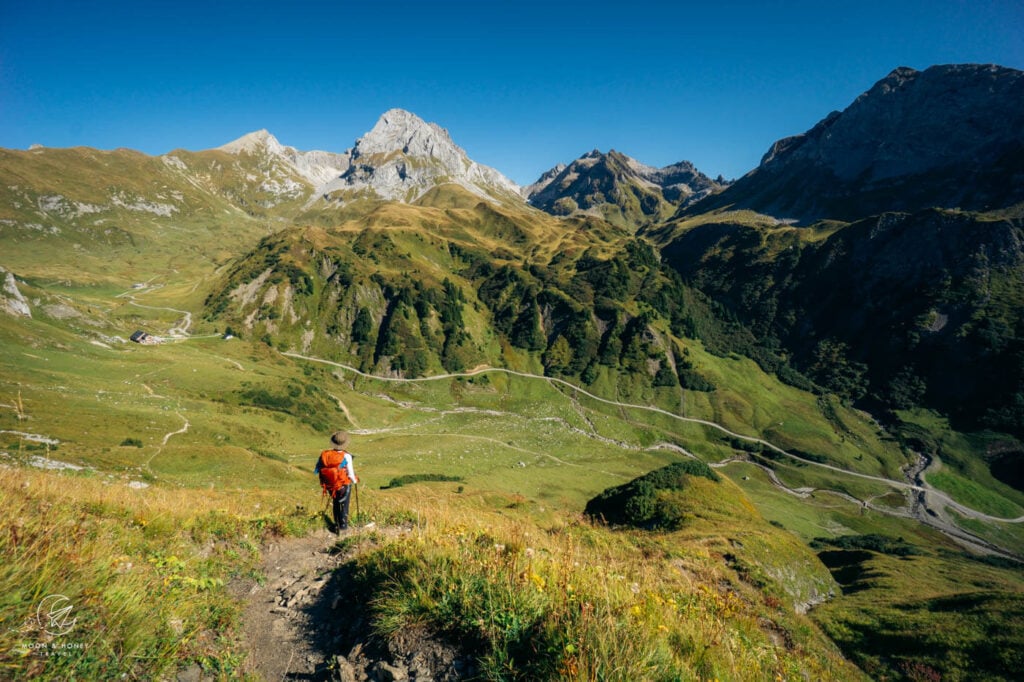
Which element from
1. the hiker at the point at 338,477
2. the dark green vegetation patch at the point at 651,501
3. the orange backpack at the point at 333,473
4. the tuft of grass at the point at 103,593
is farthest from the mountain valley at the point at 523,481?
the orange backpack at the point at 333,473

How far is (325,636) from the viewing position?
22.3 ft

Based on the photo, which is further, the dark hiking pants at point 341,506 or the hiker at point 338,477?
the dark hiking pants at point 341,506

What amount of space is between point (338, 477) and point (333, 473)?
19 cm

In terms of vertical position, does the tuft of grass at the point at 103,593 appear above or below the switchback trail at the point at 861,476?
above

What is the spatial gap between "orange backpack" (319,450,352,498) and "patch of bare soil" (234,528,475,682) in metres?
1.84

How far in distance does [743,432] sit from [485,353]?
113 m

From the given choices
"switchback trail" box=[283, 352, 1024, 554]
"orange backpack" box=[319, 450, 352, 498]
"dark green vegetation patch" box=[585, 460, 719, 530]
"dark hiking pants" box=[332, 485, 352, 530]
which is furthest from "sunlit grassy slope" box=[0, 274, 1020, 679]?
"switchback trail" box=[283, 352, 1024, 554]

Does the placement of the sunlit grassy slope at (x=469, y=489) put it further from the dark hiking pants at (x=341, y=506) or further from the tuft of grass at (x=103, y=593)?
the dark hiking pants at (x=341, y=506)

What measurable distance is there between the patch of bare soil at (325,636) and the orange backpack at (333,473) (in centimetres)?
184

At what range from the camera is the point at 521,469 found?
103688mm

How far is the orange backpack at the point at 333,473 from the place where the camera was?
11.7 m

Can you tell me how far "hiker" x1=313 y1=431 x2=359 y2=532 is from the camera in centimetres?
1172

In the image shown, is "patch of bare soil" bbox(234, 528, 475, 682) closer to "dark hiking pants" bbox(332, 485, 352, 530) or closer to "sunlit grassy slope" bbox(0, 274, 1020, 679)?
"sunlit grassy slope" bbox(0, 274, 1020, 679)

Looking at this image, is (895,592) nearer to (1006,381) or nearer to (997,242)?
(1006,381)
